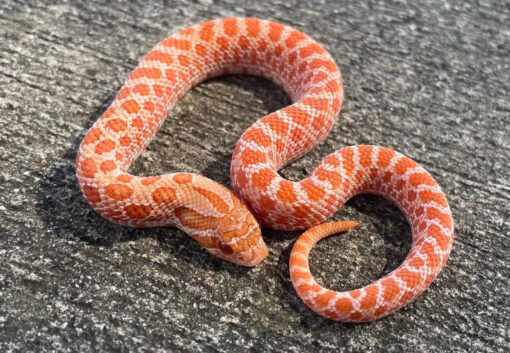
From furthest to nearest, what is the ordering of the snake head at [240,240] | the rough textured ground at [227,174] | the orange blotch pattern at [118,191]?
the orange blotch pattern at [118,191] → the snake head at [240,240] → the rough textured ground at [227,174]

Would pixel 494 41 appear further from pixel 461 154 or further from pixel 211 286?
pixel 211 286

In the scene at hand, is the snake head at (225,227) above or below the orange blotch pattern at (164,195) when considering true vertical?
below

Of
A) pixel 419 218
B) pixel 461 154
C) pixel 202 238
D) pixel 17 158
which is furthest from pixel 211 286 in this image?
pixel 461 154

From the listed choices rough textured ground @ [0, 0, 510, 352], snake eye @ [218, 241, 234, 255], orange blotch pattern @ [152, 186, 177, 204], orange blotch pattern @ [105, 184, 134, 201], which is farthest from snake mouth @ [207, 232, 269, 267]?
orange blotch pattern @ [105, 184, 134, 201]

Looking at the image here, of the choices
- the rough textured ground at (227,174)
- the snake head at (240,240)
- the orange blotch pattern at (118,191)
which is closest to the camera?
the rough textured ground at (227,174)

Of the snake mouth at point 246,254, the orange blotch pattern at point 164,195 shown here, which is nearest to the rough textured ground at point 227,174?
the snake mouth at point 246,254

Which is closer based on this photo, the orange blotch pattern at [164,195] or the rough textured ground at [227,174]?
the rough textured ground at [227,174]

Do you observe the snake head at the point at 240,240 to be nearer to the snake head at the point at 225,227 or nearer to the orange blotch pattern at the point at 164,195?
the snake head at the point at 225,227

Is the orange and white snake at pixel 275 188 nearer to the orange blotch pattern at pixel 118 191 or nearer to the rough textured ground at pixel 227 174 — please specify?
the orange blotch pattern at pixel 118 191
